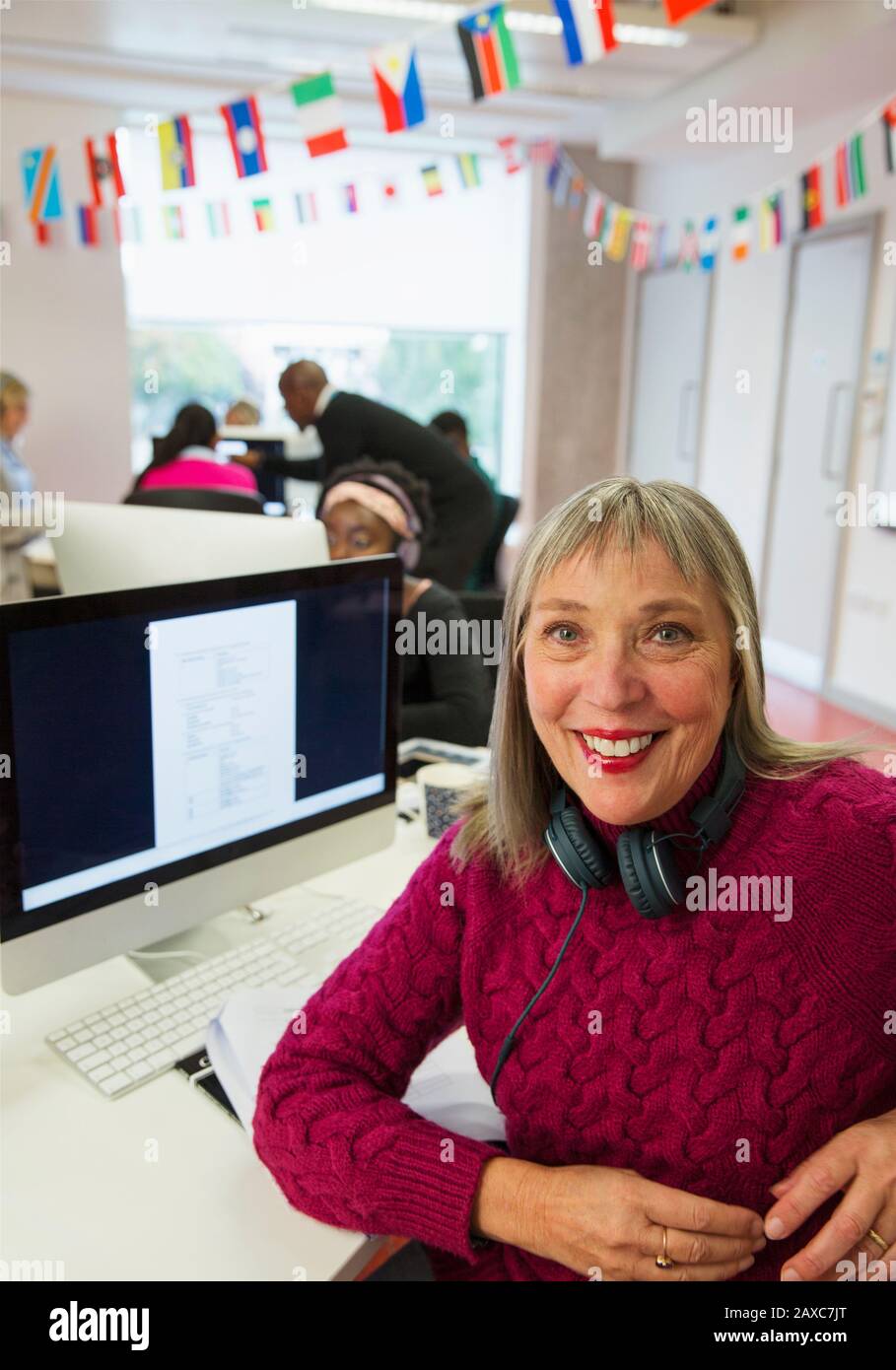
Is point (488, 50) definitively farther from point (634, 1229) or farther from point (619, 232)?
point (619, 232)

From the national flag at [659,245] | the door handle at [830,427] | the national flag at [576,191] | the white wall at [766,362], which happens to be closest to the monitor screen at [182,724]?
the white wall at [766,362]

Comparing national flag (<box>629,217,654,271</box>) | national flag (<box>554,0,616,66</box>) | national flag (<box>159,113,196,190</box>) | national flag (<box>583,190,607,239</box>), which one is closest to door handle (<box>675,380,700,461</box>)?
national flag (<box>629,217,654,271</box>)

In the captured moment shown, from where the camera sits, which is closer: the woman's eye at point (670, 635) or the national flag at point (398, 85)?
the woman's eye at point (670, 635)

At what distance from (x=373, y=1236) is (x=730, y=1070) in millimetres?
345

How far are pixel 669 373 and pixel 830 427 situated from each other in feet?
5.84

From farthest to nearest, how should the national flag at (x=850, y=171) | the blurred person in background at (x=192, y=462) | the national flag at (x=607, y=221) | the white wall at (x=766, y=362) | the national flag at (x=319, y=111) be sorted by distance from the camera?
1. the national flag at (x=607, y=221)
2. the white wall at (x=766, y=362)
3. the national flag at (x=850, y=171)
4. the blurred person in background at (x=192, y=462)
5. the national flag at (x=319, y=111)

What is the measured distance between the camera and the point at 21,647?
1.02 metres

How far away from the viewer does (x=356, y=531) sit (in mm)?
2557

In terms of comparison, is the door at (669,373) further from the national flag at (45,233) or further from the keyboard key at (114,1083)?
the keyboard key at (114,1083)

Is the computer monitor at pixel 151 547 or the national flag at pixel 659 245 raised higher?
the national flag at pixel 659 245

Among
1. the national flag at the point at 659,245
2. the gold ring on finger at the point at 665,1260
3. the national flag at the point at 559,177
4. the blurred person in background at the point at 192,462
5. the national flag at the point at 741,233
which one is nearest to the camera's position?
the gold ring on finger at the point at 665,1260

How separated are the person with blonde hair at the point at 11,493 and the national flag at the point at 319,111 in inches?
67.3

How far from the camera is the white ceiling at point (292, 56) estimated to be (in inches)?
173

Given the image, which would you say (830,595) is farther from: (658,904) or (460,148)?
(658,904)
